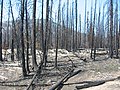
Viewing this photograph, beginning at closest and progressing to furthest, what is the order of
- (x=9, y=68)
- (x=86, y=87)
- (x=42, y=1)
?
(x=86, y=87)
(x=9, y=68)
(x=42, y=1)

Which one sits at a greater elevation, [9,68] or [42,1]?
[42,1]

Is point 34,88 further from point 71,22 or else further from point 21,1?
point 71,22

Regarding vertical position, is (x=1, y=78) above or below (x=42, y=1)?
below

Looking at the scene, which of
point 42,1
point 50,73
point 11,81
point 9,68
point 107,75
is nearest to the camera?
point 107,75

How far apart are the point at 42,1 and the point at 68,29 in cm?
3660

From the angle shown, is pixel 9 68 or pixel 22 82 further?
pixel 9 68

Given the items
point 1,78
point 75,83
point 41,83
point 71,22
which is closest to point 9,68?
point 1,78

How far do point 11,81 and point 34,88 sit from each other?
2750 mm

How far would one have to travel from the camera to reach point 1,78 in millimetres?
18406

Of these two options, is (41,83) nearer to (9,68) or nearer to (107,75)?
(107,75)

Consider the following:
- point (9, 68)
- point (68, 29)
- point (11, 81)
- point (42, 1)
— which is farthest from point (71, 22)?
point (11, 81)

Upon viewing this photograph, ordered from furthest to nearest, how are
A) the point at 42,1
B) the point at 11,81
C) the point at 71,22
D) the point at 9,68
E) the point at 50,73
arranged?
the point at 71,22
the point at 42,1
the point at 9,68
the point at 50,73
the point at 11,81

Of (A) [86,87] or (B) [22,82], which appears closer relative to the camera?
(A) [86,87]

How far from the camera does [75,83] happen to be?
1495 cm
